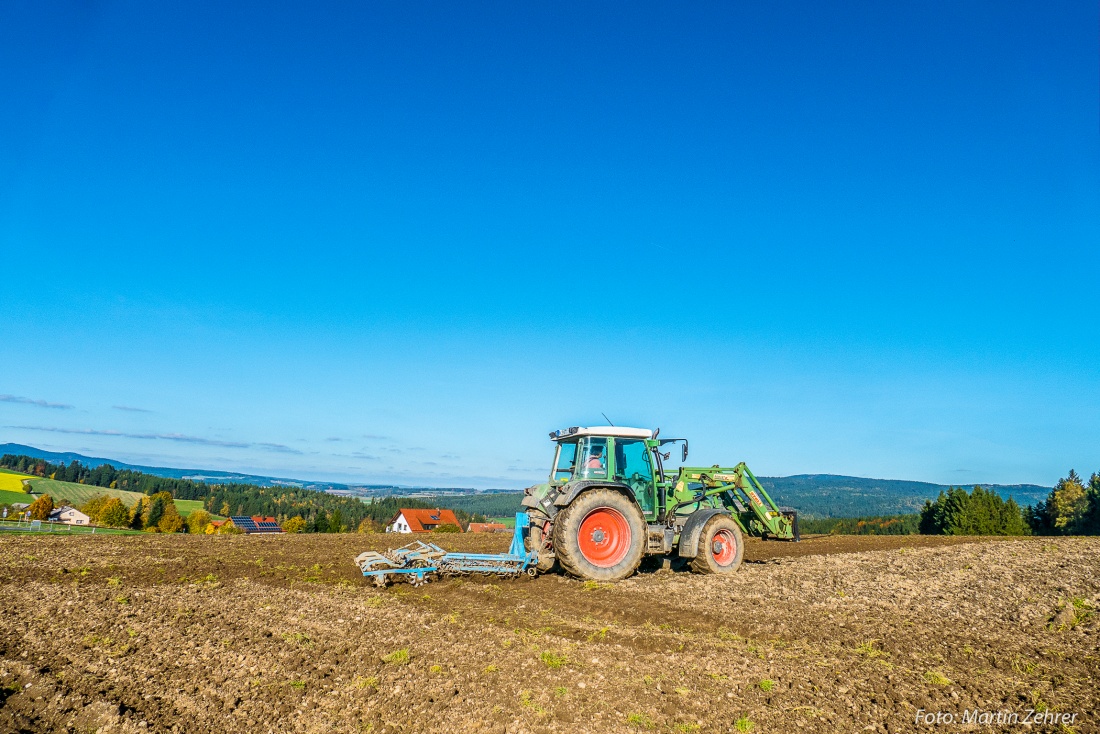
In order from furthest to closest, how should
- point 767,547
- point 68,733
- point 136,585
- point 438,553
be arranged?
A: 1. point 767,547
2. point 438,553
3. point 136,585
4. point 68,733

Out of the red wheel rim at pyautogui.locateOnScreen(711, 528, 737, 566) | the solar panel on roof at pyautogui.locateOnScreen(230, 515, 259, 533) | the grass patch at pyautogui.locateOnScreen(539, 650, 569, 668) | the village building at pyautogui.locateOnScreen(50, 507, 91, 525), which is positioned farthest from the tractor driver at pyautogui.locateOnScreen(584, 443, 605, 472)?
the village building at pyautogui.locateOnScreen(50, 507, 91, 525)

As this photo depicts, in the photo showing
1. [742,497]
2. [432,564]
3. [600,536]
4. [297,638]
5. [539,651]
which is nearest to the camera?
[539,651]

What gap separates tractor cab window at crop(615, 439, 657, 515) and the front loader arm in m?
1.04

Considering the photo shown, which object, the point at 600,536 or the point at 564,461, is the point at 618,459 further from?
the point at 600,536

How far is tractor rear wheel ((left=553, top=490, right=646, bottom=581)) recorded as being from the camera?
10602 mm

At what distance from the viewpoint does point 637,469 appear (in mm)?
12086

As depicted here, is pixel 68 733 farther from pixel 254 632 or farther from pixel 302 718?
pixel 254 632

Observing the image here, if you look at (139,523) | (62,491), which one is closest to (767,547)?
(139,523)

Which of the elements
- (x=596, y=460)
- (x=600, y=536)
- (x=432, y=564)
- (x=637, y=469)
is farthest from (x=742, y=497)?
(x=432, y=564)

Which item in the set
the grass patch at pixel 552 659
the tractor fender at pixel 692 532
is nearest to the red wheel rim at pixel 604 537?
the tractor fender at pixel 692 532

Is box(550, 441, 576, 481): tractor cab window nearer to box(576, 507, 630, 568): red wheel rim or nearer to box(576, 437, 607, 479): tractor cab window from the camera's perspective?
box(576, 437, 607, 479): tractor cab window

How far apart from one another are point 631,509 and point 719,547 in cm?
222

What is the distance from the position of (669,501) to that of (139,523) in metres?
63.8

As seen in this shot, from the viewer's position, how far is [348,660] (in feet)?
19.8
